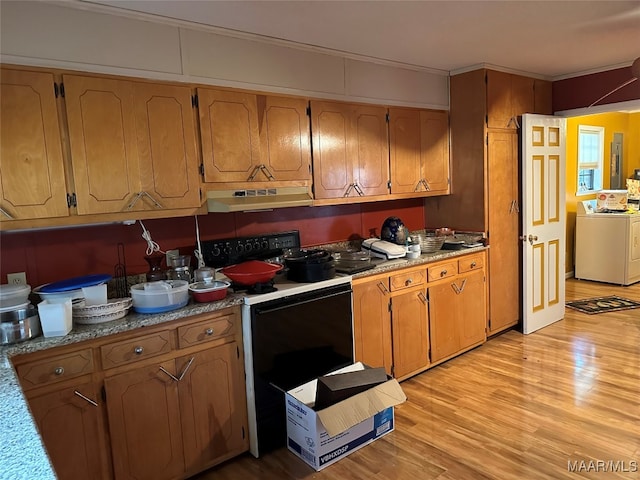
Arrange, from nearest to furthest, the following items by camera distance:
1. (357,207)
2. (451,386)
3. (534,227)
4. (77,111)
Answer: (77,111), (451,386), (357,207), (534,227)

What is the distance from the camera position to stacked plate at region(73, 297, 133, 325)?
210cm

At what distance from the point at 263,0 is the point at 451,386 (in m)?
2.73

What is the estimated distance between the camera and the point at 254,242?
3.09 meters

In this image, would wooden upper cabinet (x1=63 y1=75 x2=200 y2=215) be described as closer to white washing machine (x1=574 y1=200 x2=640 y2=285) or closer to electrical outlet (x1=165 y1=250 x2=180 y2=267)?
electrical outlet (x1=165 y1=250 x2=180 y2=267)

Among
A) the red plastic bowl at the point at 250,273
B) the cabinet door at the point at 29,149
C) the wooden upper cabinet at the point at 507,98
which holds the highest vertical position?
the wooden upper cabinet at the point at 507,98

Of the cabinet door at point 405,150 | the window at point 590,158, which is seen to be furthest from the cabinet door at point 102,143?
the window at point 590,158

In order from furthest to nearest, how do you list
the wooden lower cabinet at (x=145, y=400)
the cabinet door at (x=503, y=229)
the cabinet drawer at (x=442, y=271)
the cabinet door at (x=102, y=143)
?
the cabinet door at (x=503, y=229) < the cabinet drawer at (x=442, y=271) < the cabinet door at (x=102, y=143) < the wooden lower cabinet at (x=145, y=400)

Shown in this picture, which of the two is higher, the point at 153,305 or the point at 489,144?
the point at 489,144

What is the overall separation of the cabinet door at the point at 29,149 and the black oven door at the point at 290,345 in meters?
1.13

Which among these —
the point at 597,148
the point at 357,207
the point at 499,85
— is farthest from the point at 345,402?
the point at 597,148

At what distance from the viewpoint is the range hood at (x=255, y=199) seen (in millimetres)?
2621

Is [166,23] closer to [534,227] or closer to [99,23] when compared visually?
[99,23]

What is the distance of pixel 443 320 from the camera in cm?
362

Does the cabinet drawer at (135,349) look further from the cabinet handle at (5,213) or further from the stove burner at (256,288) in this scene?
the cabinet handle at (5,213)
